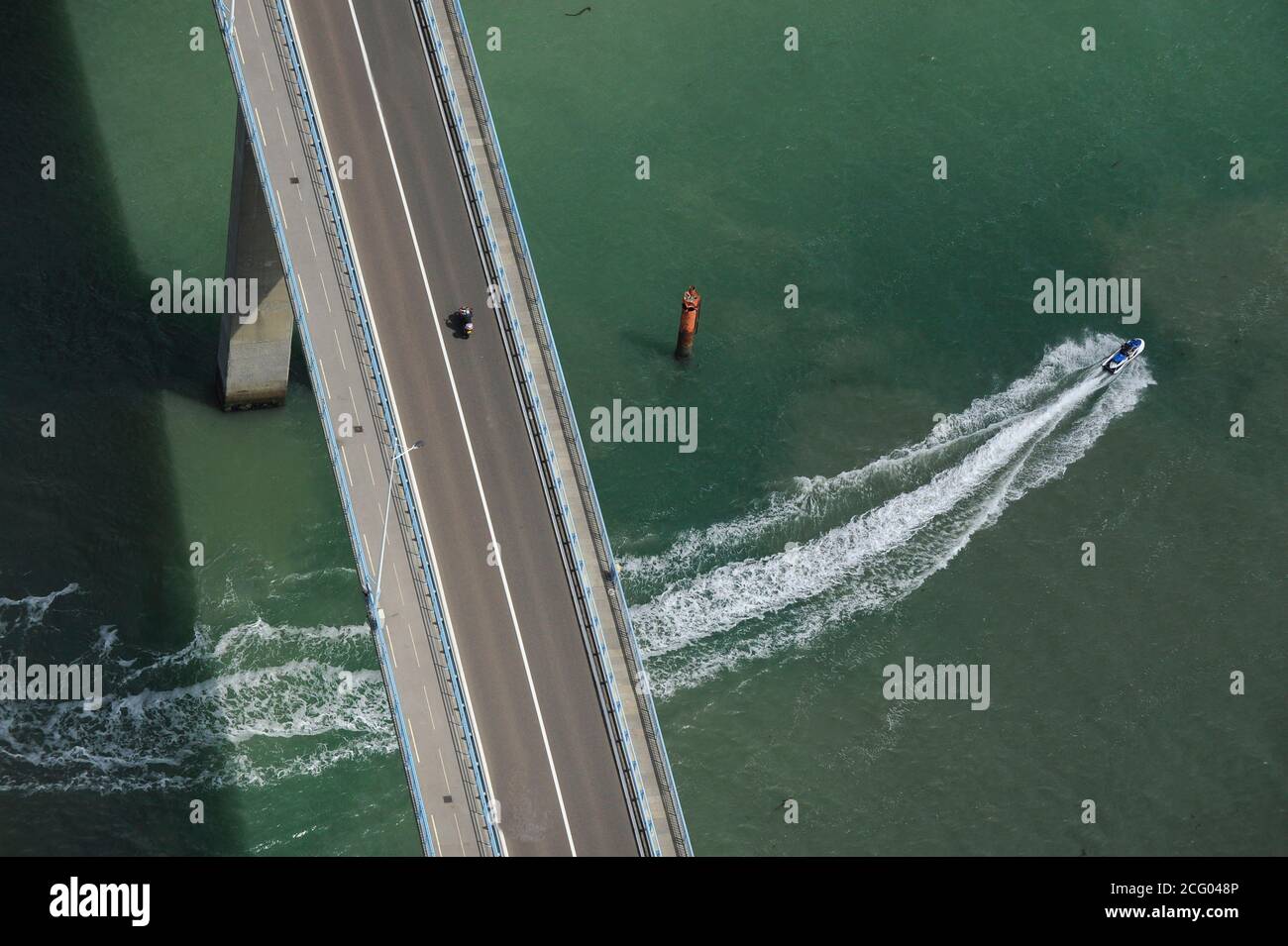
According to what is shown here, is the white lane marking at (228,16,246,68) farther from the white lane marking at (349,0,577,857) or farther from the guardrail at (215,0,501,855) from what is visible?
the white lane marking at (349,0,577,857)

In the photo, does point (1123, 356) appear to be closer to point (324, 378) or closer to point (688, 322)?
point (688, 322)

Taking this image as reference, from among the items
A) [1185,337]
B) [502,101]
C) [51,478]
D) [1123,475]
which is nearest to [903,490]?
[1123,475]

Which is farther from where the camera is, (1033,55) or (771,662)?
(1033,55)

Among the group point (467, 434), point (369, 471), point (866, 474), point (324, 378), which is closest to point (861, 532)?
point (866, 474)

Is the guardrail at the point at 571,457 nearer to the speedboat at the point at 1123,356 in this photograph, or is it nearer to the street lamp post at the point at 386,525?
the street lamp post at the point at 386,525

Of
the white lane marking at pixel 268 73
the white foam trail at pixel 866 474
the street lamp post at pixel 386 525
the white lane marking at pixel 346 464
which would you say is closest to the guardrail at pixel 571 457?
the street lamp post at pixel 386 525

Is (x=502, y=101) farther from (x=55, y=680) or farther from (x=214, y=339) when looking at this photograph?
(x=55, y=680)
